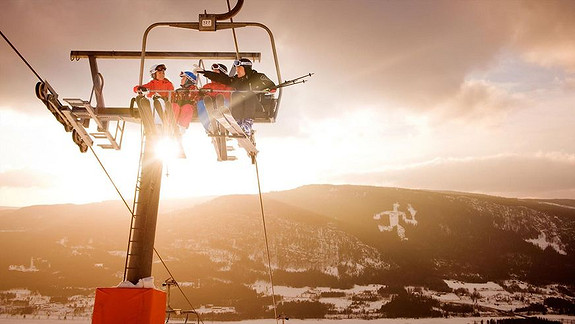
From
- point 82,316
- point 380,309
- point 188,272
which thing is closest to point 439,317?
point 380,309

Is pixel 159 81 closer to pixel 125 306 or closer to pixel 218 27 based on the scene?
pixel 218 27

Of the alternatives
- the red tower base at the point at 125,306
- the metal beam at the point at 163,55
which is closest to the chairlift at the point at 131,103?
the metal beam at the point at 163,55

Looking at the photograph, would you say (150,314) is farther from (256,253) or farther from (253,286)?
(256,253)

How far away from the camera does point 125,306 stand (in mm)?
4719

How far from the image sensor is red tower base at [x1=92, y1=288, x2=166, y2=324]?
4.66 meters

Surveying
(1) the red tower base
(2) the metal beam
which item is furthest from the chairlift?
(1) the red tower base

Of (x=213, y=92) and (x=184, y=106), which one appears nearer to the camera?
(x=213, y=92)

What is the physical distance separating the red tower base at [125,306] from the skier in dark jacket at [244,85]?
11.9ft

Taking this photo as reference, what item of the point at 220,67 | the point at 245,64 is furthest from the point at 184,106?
the point at 245,64

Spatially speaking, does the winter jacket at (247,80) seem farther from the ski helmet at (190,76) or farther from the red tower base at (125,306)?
the red tower base at (125,306)

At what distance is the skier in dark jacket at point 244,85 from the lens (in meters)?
7.11

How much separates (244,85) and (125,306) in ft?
14.2

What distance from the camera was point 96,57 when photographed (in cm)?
753

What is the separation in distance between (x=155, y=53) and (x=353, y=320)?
157 meters
